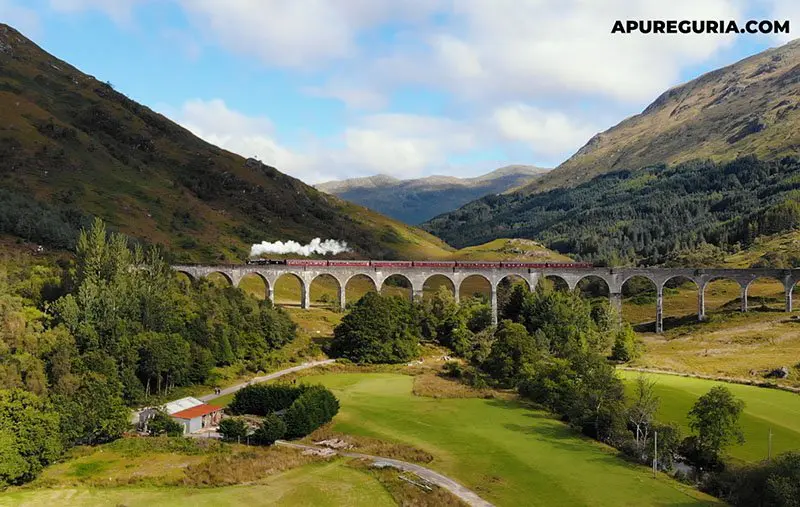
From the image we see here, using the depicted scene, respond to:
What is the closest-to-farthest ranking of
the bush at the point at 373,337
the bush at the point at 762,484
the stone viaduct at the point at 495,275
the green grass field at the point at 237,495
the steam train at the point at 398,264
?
1. the bush at the point at 762,484
2. the green grass field at the point at 237,495
3. the bush at the point at 373,337
4. the stone viaduct at the point at 495,275
5. the steam train at the point at 398,264

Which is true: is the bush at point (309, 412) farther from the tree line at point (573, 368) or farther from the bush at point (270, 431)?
the tree line at point (573, 368)

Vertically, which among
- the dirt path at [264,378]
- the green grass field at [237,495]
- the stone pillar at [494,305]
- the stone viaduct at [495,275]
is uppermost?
the stone viaduct at [495,275]

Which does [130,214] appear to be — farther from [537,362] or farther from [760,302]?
[760,302]

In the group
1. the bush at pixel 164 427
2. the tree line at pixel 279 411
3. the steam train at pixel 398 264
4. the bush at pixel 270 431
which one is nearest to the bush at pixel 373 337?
the steam train at pixel 398 264

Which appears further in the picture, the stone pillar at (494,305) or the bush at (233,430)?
the stone pillar at (494,305)

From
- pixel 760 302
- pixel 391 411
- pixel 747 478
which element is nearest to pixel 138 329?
pixel 391 411

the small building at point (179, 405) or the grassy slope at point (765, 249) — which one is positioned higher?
the grassy slope at point (765, 249)

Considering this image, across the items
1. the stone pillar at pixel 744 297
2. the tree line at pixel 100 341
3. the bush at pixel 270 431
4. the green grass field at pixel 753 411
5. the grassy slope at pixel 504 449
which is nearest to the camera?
the grassy slope at pixel 504 449
